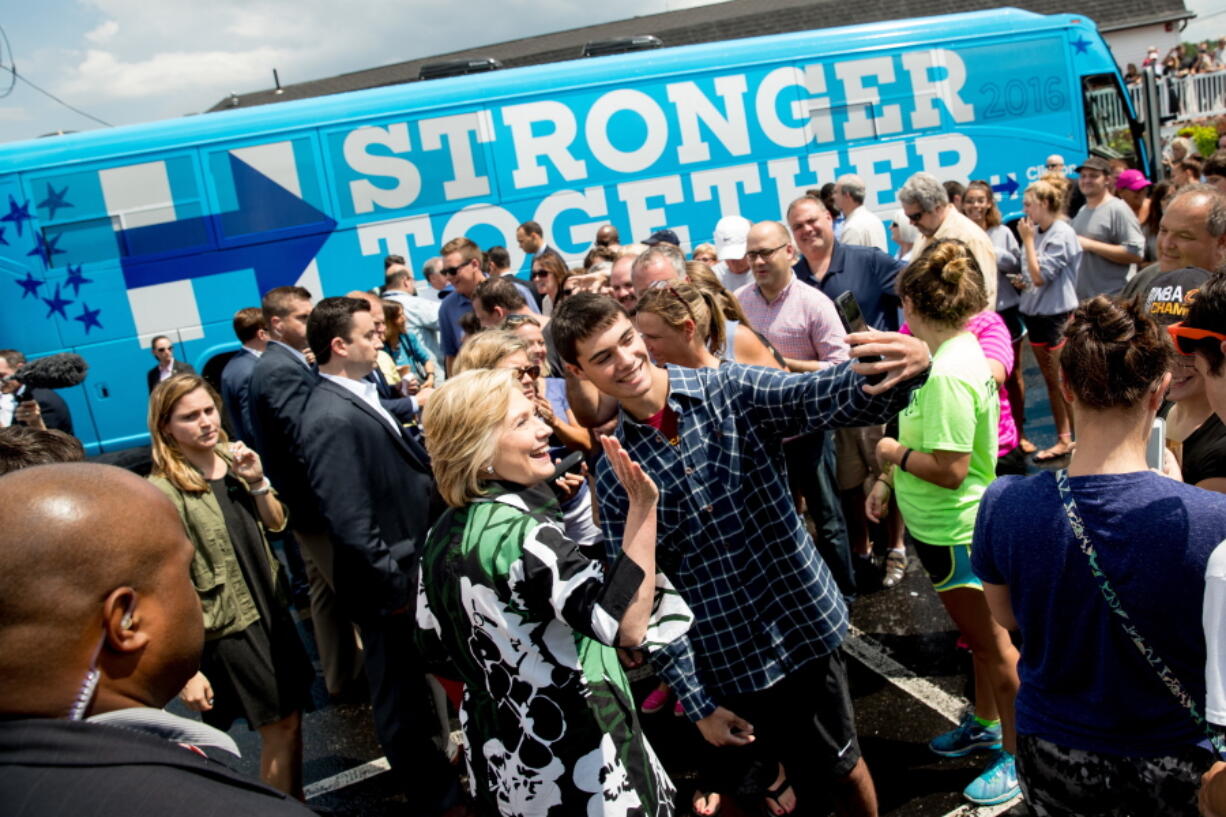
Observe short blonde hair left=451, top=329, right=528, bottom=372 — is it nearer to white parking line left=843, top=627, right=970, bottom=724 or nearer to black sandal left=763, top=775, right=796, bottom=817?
black sandal left=763, top=775, right=796, bottom=817

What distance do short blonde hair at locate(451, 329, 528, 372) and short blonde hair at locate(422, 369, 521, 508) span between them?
948mm

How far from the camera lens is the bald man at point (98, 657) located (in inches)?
40.0

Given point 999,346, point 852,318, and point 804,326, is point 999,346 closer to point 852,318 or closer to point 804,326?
point 804,326

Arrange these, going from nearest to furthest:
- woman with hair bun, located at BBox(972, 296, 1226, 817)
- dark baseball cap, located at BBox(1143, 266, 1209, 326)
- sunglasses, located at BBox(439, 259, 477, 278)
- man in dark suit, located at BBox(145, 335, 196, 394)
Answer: woman with hair bun, located at BBox(972, 296, 1226, 817) < dark baseball cap, located at BBox(1143, 266, 1209, 326) < sunglasses, located at BBox(439, 259, 477, 278) < man in dark suit, located at BBox(145, 335, 196, 394)

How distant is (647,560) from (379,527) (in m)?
1.83

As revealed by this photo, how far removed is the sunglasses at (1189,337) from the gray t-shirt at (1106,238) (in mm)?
5571

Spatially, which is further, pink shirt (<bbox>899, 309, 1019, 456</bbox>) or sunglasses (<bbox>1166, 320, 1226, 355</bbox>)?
pink shirt (<bbox>899, 309, 1019, 456</bbox>)

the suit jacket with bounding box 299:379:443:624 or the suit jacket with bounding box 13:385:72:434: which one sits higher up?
the suit jacket with bounding box 13:385:72:434

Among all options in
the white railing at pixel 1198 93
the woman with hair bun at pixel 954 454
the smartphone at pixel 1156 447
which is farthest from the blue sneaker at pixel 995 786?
the white railing at pixel 1198 93

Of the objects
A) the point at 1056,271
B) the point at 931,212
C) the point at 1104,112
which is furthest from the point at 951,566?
the point at 1104,112

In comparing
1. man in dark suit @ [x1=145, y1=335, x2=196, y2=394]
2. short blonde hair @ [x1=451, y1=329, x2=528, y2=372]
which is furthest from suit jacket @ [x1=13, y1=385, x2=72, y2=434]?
short blonde hair @ [x1=451, y1=329, x2=528, y2=372]

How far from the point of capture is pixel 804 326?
4672mm

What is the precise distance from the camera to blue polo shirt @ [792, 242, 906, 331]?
554cm

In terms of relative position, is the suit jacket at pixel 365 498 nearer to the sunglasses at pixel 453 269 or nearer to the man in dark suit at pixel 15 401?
the man in dark suit at pixel 15 401
